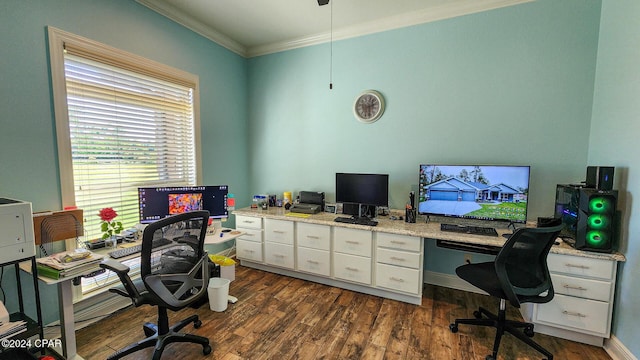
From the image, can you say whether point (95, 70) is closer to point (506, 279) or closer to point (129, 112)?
point (129, 112)

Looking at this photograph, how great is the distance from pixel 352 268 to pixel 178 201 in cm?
185

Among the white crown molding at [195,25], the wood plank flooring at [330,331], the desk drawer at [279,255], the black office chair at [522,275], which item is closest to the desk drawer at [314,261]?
the desk drawer at [279,255]

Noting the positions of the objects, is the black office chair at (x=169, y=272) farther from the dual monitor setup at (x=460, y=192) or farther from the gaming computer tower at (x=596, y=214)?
the gaming computer tower at (x=596, y=214)

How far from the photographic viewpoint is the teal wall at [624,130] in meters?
1.81

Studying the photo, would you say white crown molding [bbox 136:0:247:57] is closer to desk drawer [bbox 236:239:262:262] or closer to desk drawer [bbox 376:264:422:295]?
desk drawer [bbox 236:239:262:262]

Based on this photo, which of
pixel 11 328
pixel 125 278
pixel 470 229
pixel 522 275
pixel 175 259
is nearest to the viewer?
pixel 11 328

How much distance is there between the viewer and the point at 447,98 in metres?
2.82

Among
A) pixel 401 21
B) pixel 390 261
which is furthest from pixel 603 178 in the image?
pixel 401 21

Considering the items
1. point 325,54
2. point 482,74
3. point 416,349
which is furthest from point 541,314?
point 325,54

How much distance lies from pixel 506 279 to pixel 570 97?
1.88 metres

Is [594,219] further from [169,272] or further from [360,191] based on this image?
[169,272]

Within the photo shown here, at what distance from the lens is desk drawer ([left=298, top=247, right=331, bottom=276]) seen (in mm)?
2891

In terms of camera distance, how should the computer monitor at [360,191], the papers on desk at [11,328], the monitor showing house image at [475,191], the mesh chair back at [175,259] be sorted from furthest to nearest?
1. the computer monitor at [360,191]
2. the monitor showing house image at [475,191]
3. the mesh chair back at [175,259]
4. the papers on desk at [11,328]

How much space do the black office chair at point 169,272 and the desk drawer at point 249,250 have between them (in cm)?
134
